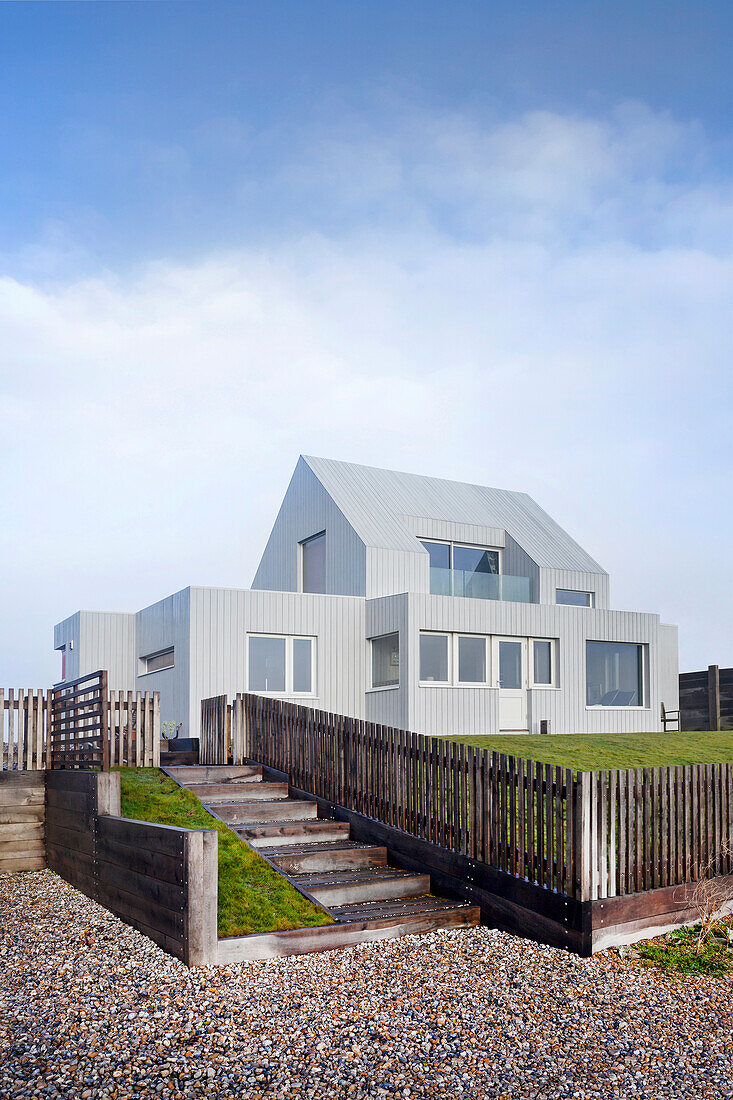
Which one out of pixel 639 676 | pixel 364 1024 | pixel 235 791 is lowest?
pixel 364 1024

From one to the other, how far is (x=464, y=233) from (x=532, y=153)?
2039 mm

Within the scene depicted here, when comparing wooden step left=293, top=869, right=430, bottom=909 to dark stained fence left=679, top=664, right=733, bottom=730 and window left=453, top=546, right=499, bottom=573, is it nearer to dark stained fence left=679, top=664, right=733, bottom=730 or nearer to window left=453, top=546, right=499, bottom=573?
window left=453, top=546, right=499, bottom=573

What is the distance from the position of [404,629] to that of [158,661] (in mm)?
6604

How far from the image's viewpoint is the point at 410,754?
9.57m

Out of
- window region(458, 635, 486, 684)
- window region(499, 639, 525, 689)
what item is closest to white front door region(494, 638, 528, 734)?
window region(499, 639, 525, 689)

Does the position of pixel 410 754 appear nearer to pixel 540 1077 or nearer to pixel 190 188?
pixel 540 1077

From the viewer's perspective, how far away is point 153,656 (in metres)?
22.2

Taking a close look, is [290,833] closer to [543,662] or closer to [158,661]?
[158,661]

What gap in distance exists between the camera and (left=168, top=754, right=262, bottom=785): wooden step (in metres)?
12.2

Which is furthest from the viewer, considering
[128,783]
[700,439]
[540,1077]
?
[700,439]

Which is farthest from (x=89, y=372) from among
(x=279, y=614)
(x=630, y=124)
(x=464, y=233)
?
(x=630, y=124)

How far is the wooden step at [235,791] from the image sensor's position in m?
11.4

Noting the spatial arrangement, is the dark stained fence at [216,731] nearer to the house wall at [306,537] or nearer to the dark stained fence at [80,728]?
the dark stained fence at [80,728]

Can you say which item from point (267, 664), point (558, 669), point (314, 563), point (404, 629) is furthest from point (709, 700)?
point (267, 664)
